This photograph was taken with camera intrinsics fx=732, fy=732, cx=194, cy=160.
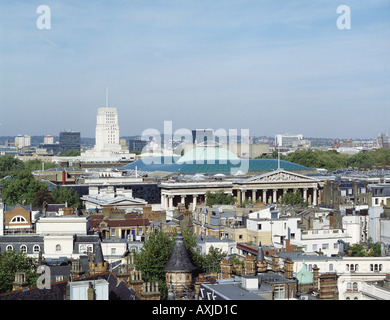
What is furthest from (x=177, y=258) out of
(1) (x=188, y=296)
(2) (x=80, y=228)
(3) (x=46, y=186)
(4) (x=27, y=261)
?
(3) (x=46, y=186)

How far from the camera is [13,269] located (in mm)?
33625

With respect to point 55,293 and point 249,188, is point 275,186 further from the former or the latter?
point 55,293

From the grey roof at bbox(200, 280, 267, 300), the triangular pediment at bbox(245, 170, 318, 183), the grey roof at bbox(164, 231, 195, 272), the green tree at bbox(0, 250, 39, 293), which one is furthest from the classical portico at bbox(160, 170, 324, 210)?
the grey roof at bbox(200, 280, 267, 300)

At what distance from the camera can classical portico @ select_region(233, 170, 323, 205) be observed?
370 feet

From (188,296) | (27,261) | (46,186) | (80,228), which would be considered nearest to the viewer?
(188,296)

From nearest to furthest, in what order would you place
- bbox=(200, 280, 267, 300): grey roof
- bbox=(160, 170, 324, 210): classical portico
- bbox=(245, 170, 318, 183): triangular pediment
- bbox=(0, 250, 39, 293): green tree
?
bbox=(200, 280, 267, 300): grey roof < bbox=(0, 250, 39, 293): green tree < bbox=(160, 170, 324, 210): classical portico < bbox=(245, 170, 318, 183): triangular pediment

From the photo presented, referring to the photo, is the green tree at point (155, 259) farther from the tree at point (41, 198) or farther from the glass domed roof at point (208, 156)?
the glass domed roof at point (208, 156)

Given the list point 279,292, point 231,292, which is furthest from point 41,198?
point 231,292

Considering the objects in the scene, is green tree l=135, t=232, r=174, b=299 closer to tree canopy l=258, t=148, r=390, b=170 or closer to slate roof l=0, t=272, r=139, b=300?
slate roof l=0, t=272, r=139, b=300

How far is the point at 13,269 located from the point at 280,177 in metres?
86.3
